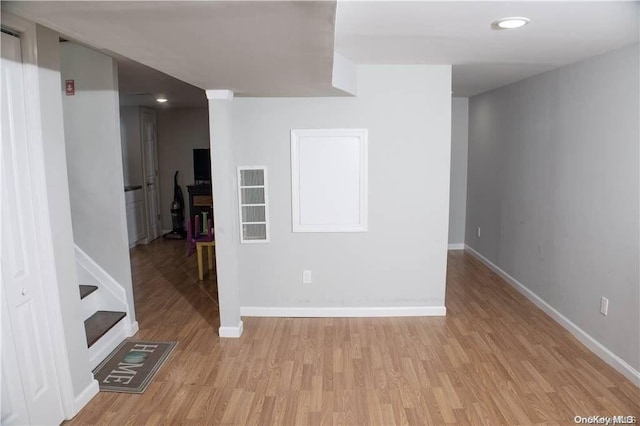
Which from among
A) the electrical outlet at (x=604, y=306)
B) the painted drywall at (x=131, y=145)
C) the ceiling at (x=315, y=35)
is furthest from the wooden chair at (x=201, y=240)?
the electrical outlet at (x=604, y=306)

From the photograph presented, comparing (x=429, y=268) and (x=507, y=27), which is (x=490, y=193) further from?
(x=507, y=27)

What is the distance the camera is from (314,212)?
368 centimetres

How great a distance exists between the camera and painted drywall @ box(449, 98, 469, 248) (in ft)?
19.2

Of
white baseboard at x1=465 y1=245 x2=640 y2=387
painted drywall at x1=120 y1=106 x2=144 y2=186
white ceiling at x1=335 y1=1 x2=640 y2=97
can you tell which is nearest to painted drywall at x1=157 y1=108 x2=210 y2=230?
painted drywall at x1=120 y1=106 x2=144 y2=186

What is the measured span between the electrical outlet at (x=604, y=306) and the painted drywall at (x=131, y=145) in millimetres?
6333

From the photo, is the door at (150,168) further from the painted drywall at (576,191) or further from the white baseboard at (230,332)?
the painted drywall at (576,191)

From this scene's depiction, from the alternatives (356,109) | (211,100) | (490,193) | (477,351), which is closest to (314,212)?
(356,109)

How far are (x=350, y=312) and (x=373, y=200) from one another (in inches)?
41.8

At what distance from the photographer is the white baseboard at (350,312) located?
3.77m

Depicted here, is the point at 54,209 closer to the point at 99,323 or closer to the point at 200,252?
the point at 99,323

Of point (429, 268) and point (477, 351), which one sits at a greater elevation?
point (429, 268)

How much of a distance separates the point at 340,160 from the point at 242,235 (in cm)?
111

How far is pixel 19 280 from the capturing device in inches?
81.0

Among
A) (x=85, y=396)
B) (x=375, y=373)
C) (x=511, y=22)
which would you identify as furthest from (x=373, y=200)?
(x=85, y=396)
